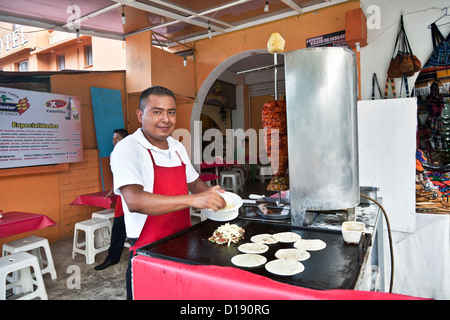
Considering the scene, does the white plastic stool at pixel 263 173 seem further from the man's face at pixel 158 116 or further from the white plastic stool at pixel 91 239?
the man's face at pixel 158 116

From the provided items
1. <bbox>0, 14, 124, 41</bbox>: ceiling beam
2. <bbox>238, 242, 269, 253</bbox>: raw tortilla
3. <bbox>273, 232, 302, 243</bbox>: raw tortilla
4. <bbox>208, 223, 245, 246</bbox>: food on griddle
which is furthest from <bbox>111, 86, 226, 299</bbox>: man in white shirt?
<bbox>0, 14, 124, 41</bbox>: ceiling beam

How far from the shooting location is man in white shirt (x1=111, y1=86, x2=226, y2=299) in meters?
1.61

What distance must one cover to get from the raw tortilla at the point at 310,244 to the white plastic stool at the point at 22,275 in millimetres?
2657

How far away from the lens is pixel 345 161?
1734 mm

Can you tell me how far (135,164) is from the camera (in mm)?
1732

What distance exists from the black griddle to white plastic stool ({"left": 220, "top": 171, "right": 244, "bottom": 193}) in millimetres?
5986

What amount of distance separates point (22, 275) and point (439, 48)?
5.67 metres

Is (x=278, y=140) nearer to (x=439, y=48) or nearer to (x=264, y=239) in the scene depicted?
(x=264, y=239)

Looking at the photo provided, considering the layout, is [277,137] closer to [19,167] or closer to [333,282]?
[333,282]

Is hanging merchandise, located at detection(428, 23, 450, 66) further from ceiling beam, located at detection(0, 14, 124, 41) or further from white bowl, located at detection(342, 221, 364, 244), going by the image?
ceiling beam, located at detection(0, 14, 124, 41)

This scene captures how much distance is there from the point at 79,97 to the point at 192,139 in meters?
2.47

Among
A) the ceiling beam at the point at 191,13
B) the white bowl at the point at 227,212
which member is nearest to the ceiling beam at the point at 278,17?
the ceiling beam at the point at 191,13

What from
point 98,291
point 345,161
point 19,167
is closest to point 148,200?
point 345,161
